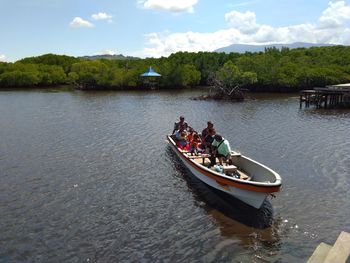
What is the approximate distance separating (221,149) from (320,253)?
726cm

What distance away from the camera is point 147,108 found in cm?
4831

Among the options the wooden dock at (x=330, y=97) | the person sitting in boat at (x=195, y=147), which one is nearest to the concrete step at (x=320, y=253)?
the person sitting in boat at (x=195, y=147)

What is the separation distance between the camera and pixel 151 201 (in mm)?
16422

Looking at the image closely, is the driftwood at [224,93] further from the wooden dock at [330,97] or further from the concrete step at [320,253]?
the concrete step at [320,253]

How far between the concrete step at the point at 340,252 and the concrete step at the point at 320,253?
0.18 m

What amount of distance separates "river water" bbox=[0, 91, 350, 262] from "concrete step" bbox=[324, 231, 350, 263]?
1005 mm

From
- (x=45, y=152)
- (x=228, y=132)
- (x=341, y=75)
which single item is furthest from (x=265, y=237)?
(x=341, y=75)

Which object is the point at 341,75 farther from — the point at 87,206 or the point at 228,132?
the point at 87,206

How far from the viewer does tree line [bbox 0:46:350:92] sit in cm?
7262

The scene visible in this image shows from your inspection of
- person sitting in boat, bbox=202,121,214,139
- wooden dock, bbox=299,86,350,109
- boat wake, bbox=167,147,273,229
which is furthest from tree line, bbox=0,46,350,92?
boat wake, bbox=167,147,273,229

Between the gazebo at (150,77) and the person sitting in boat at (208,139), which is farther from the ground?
the gazebo at (150,77)

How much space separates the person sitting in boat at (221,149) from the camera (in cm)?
1744

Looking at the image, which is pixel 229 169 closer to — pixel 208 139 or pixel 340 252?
pixel 208 139

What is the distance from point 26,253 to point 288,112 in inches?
1438
